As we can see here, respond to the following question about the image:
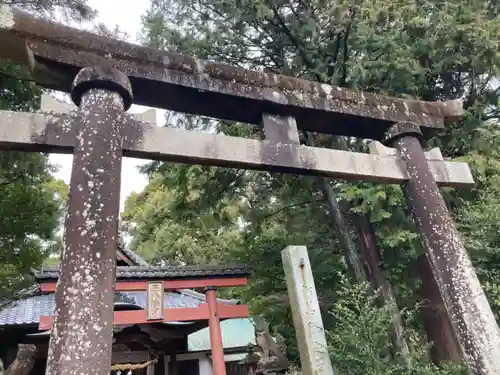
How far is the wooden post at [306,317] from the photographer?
4.37m

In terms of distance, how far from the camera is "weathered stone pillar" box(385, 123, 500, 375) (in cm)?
334

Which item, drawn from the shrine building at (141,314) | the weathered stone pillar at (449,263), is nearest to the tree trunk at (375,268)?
the shrine building at (141,314)

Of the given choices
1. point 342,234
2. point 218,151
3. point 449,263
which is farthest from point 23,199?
point 449,263

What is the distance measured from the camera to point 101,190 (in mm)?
2844

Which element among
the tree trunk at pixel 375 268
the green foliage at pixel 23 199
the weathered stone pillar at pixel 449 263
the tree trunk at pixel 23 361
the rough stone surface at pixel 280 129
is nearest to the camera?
the weathered stone pillar at pixel 449 263

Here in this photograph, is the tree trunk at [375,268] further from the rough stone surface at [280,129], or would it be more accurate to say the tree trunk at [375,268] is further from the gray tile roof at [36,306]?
the gray tile roof at [36,306]

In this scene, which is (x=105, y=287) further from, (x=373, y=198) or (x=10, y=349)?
(x=10, y=349)

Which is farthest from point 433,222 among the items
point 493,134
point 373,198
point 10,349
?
point 10,349

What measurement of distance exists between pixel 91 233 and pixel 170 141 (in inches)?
39.8

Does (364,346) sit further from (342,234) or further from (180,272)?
(180,272)

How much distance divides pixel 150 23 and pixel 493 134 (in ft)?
22.0

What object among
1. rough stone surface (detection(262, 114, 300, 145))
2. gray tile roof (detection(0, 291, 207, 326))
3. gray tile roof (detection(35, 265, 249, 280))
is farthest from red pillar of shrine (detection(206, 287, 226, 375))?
rough stone surface (detection(262, 114, 300, 145))

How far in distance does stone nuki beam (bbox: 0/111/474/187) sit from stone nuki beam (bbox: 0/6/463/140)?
43 centimetres

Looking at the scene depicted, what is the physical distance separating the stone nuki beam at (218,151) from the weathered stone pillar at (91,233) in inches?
6.3
